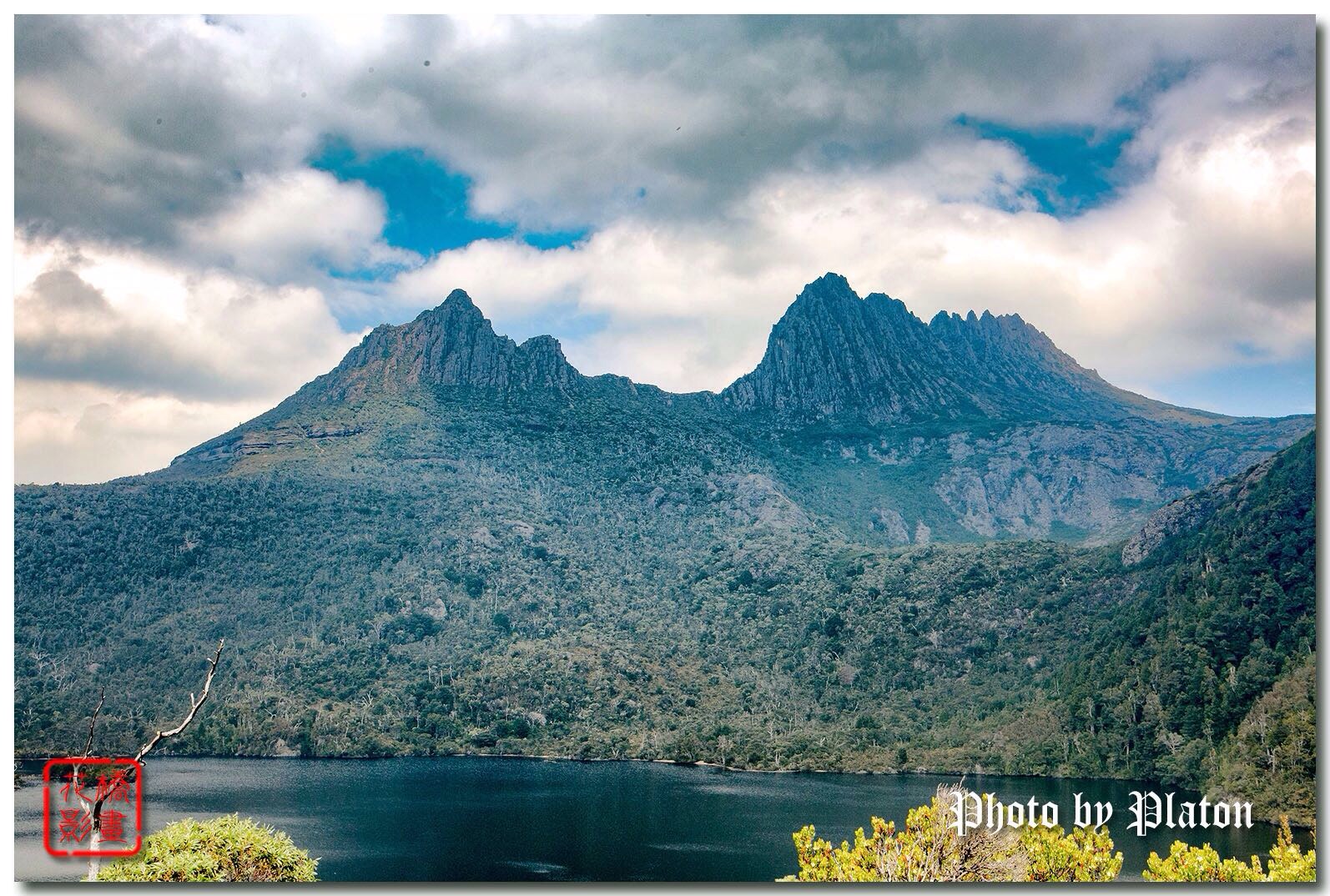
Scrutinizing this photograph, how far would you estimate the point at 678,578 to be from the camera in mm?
91062

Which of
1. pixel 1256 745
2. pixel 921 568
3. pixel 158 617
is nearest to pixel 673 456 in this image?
pixel 921 568

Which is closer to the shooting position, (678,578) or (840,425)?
(678,578)

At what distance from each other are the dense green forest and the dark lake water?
384 cm

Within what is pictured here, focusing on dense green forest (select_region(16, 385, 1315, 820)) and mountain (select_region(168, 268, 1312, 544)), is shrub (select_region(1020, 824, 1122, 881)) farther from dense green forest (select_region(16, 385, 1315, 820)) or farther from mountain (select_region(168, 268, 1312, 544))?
mountain (select_region(168, 268, 1312, 544))

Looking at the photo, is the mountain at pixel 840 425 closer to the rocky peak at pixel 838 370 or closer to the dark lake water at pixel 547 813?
the rocky peak at pixel 838 370

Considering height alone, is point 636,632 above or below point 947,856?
below

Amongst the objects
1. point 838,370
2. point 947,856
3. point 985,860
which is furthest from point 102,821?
point 838,370

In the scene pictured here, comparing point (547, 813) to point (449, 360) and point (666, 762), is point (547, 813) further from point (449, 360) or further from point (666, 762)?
point (449, 360)

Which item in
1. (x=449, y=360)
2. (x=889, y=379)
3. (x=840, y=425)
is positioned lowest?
(x=840, y=425)

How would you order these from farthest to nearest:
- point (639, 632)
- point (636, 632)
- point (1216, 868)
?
point (639, 632) < point (636, 632) < point (1216, 868)

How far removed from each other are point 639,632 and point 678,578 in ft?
34.4

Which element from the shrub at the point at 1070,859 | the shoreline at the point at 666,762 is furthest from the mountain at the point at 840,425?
the shrub at the point at 1070,859

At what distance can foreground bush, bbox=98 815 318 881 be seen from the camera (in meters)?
13.2

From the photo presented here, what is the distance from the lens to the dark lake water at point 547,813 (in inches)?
1164
